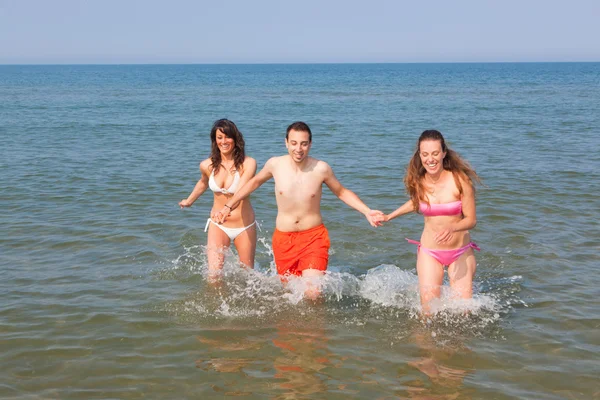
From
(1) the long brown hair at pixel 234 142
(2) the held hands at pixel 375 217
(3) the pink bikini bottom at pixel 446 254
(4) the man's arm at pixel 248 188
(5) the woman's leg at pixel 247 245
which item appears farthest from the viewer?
(5) the woman's leg at pixel 247 245

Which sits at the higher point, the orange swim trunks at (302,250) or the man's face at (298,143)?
the man's face at (298,143)

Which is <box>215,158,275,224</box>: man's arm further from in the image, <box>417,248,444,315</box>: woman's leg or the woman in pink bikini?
<box>417,248,444,315</box>: woman's leg

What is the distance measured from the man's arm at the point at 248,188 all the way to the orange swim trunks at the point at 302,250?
0.59m

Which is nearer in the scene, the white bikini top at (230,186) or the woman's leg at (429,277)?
the woman's leg at (429,277)

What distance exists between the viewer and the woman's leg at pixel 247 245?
7.44 m

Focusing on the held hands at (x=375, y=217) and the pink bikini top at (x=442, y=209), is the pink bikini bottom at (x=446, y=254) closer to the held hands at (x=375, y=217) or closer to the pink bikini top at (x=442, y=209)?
the pink bikini top at (x=442, y=209)

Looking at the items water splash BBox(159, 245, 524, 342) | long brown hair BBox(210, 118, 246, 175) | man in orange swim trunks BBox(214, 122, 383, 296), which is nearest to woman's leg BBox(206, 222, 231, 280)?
water splash BBox(159, 245, 524, 342)

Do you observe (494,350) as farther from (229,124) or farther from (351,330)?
(229,124)

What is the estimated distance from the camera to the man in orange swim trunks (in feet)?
21.8

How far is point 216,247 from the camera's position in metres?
7.48

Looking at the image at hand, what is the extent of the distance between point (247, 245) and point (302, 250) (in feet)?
3.30

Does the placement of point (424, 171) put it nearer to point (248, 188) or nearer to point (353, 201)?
point (353, 201)

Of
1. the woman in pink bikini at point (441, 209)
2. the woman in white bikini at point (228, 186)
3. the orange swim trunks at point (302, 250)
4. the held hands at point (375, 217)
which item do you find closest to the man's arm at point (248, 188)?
the woman in white bikini at point (228, 186)

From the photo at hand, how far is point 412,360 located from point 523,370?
95 cm
